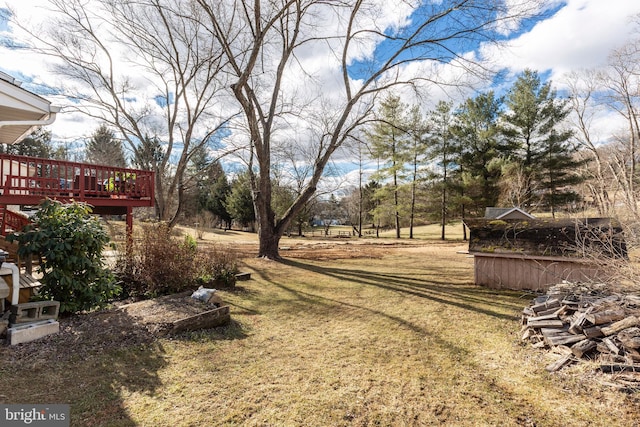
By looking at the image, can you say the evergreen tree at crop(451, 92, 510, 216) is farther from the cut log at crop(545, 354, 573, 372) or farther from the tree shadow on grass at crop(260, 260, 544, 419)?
the cut log at crop(545, 354, 573, 372)

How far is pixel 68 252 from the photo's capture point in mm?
4488

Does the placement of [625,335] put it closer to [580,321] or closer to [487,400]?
[580,321]

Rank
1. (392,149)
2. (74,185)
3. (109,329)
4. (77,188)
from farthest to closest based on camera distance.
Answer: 1. (392,149)
2. (77,188)
3. (74,185)
4. (109,329)

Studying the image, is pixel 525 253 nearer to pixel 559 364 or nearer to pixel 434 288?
pixel 434 288

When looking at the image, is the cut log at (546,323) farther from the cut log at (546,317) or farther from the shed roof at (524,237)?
the shed roof at (524,237)

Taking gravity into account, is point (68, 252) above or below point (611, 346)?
above

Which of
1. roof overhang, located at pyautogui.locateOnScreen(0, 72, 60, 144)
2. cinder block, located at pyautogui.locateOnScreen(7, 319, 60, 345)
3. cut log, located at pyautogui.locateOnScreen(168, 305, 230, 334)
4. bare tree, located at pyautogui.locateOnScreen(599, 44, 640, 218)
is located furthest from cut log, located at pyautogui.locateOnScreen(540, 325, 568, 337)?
bare tree, located at pyautogui.locateOnScreen(599, 44, 640, 218)

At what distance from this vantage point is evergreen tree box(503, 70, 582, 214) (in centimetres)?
2333

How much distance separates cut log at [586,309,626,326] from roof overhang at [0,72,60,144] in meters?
10.8

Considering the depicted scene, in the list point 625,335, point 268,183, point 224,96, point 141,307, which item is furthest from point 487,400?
point 224,96

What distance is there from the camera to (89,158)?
106ft

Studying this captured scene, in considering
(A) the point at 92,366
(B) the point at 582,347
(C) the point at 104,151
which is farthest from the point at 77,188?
(C) the point at 104,151

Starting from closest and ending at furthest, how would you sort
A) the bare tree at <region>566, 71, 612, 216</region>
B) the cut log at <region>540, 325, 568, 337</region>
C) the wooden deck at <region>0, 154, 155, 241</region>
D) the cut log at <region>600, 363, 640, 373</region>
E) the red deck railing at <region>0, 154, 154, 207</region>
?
1. the cut log at <region>600, 363, 640, 373</region>
2. the cut log at <region>540, 325, 568, 337</region>
3. the red deck railing at <region>0, 154, 154, 207</region>
4. the wooden deck at <region>0, 154, 155, 241</region>
5. the bare tree at <region>566, 71, 612, 216</region>

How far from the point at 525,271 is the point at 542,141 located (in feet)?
71.7
